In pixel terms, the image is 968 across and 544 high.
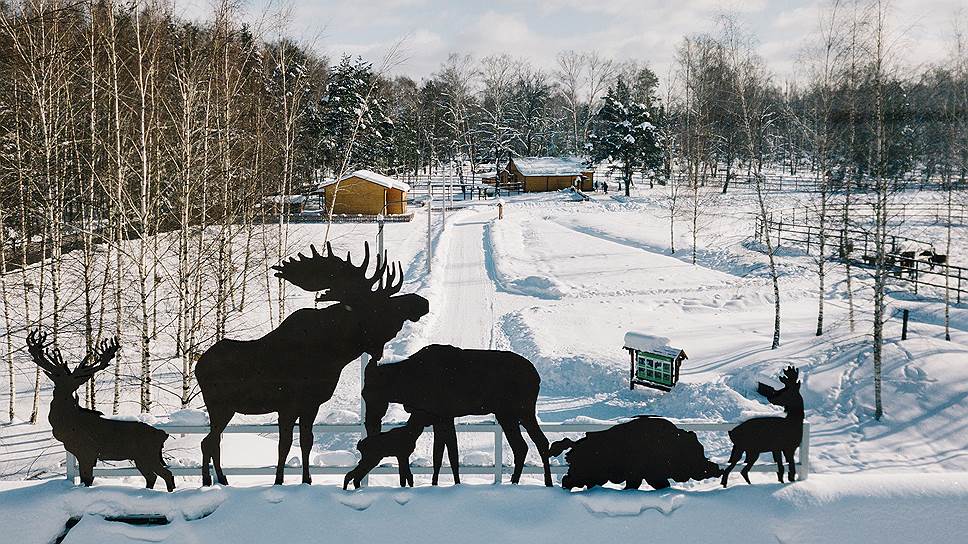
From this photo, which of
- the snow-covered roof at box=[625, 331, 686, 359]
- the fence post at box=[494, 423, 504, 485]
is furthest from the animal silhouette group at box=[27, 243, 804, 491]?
the snow-covered roof at box=[625, 331, 686, 359]

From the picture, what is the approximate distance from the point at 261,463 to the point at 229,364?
2.17 meters

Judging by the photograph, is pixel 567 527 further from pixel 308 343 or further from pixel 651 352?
pixel 651 352

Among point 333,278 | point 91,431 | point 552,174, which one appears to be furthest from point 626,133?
point 91,431

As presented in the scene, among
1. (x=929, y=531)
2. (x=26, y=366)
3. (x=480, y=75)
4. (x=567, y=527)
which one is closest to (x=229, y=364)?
(x=567, y=527)

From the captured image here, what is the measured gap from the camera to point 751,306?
2020 cm

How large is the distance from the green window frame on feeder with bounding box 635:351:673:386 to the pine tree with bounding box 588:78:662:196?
1552 inches

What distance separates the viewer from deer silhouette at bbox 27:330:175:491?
5730mm

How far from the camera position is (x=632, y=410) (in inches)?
472

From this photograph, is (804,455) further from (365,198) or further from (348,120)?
(348,120)

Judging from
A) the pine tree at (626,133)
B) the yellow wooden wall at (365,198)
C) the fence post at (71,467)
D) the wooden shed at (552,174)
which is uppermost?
the pine tree at (626,133)

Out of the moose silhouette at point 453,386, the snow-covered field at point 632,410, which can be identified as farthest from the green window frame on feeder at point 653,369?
the moose silhouette at point 453,386

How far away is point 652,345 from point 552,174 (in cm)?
4389

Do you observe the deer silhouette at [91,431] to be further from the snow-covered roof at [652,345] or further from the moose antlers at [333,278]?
the snow-covered roof at [652,345]

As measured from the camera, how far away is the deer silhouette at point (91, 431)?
5.73m
